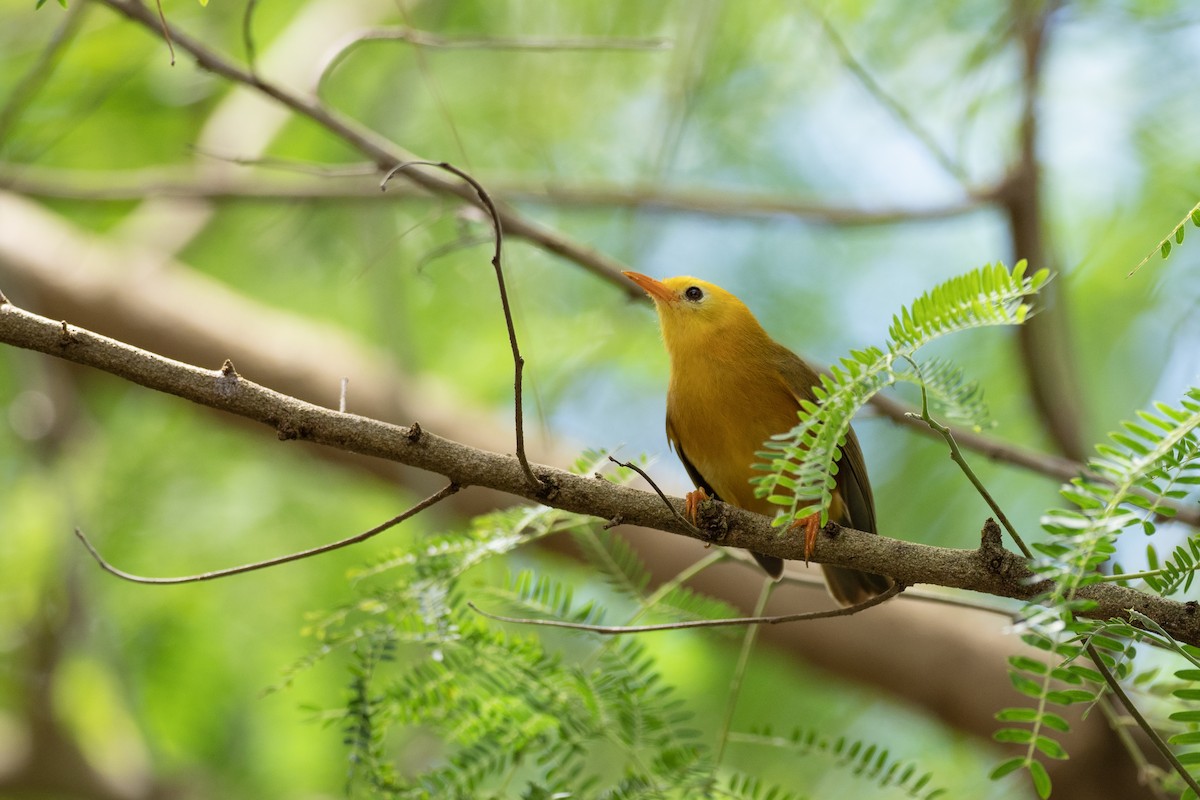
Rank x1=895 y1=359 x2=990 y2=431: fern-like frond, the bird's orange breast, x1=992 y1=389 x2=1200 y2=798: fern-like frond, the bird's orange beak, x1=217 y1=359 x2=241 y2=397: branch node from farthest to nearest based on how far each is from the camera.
→ the bird's orange beak, the bird's orange breast, x1=895 y1=359 x2=990 y2=431: fern-like frond, x1=217 y1=359 x2=241 y2=397: branch node, x1=992 y1=389 x2=1200 y2=798: fern-like frond

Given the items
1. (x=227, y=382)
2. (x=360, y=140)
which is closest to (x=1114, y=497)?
(x=227, y=382)

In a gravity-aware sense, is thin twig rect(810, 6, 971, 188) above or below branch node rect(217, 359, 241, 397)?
above

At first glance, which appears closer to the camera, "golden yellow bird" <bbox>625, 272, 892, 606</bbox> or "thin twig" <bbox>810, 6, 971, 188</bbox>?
"golden yellow bird" <bbox>625, 272, 892, 606</bbox>

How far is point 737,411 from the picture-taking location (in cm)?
359

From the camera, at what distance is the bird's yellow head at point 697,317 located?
389cm

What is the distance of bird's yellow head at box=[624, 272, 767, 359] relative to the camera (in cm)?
389

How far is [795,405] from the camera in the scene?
12.0 feet

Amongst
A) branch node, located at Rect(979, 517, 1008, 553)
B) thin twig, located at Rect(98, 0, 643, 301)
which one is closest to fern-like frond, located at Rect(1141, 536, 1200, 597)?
branch node, located at Rect(979, 517, 1008, 553)

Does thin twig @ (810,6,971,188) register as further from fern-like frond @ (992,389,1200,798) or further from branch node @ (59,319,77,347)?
branch node @ (59,319,77,347)

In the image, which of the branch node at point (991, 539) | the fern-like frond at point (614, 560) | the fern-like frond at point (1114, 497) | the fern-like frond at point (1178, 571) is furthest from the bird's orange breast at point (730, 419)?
the fern-like frond at point (1114, 497)

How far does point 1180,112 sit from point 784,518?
4481mm

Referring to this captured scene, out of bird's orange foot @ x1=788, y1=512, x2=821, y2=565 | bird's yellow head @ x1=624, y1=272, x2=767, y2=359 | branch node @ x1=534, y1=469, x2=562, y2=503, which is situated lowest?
branch node @ x1=534, y1=469, x2=562, y2=503

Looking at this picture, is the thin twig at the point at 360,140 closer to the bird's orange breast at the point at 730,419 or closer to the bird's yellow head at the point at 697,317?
the bird's yellow head at the point at 697,317

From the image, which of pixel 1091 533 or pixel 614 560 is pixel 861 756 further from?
pixel 1091 533
